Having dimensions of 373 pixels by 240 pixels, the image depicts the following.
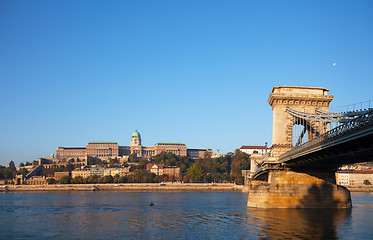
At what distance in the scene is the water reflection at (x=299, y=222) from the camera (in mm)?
33022

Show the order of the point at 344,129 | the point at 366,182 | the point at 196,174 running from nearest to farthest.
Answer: the point at 344,129 → the point at 366,182 → the point at 196,174

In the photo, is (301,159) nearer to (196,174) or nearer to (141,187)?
(141,187)

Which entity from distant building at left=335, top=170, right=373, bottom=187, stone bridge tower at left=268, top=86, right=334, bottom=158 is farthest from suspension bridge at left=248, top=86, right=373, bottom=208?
distant building at left=335, top=170, right=373, bottom=187

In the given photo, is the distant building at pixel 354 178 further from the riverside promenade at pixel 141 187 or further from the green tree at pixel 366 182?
the riverside promenade at pixel 141 187

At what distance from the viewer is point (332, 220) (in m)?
39.8

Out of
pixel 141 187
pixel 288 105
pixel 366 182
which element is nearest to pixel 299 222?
pixel 288 105

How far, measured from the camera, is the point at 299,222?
126 ft

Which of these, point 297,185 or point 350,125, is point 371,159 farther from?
point 297,185

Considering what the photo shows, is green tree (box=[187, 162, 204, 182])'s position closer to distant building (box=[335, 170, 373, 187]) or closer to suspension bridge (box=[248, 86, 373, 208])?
distant building (box=[335, 170, 373, 187])

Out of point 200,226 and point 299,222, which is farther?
point 200,226

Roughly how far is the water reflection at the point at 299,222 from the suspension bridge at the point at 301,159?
4.84 feet

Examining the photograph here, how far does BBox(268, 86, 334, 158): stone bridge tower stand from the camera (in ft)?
164

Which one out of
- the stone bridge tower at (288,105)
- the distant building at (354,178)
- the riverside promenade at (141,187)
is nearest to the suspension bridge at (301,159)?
the stone bridge tower at (288,105)

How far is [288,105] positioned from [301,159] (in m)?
10.7
